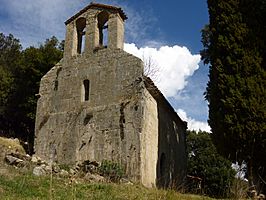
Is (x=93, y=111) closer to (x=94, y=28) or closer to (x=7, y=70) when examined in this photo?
(x=94, y=28)

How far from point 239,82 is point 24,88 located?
18.9m

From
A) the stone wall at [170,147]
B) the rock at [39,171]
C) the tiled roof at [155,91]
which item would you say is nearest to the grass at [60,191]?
the rock at [39,171]

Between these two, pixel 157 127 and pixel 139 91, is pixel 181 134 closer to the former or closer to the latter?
pixel 157 127

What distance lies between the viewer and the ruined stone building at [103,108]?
56.6ft

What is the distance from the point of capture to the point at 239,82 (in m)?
14.6

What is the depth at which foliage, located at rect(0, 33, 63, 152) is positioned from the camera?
2816cm

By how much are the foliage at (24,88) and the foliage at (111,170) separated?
12481 mm

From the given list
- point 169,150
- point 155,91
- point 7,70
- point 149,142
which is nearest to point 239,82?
point 155,91

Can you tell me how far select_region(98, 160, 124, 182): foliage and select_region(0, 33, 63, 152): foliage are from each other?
12481 millimetres

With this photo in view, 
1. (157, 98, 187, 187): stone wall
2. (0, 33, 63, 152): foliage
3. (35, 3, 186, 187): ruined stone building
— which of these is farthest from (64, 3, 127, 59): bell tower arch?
(0, 33, 63, 152): foliage

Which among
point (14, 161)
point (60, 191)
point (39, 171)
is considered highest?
point (14, 161)

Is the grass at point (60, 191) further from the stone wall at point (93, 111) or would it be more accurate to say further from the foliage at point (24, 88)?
the foliage at point (24, 88)

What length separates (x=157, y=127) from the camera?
63.2 ft

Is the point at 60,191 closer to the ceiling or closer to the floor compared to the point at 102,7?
closer to the floor
